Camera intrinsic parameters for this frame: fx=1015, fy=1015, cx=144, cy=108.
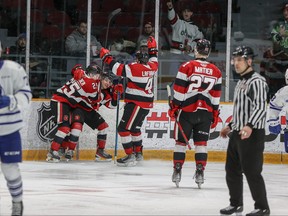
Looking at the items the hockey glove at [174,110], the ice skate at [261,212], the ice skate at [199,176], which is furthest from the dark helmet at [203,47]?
the ice skate at [261,212]

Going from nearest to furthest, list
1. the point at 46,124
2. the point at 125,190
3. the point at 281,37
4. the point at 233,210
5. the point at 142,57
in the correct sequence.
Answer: the point at 233,210 < the point at 125,190 < the point at 142,57 < the point at 46,124 < the point at 281,37

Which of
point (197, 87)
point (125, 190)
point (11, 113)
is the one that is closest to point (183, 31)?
point (197, 87)

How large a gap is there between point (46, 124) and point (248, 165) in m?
6.60

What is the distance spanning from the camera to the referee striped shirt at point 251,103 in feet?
24.9

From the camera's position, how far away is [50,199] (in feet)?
29.0

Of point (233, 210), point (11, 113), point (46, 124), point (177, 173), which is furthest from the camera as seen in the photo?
point (46, 124)

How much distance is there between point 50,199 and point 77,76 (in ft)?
15.8

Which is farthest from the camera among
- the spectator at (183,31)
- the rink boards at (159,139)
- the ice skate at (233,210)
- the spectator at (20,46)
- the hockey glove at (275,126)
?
the spectator at (183,31)

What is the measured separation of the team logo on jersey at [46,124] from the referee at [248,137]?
6.30m

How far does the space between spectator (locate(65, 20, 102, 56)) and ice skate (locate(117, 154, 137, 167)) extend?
2.02 metres

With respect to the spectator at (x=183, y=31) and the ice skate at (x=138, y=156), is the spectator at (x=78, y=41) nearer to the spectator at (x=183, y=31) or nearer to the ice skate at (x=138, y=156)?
the spectator at (x=183, y=31)

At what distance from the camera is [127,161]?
13180 mm

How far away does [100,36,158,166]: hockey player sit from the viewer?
1289 centimetres

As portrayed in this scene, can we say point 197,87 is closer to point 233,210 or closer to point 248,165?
point 233,210
